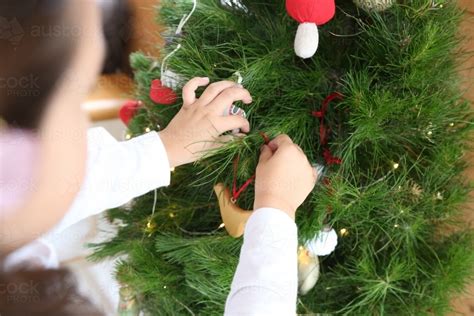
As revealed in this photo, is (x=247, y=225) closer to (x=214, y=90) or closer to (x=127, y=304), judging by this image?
(x=214, y=90)

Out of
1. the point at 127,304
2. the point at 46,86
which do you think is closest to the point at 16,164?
the point at 46,86

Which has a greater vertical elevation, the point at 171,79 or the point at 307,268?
the point at 171,79

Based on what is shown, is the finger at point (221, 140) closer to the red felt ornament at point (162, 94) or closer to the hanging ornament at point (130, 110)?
the red felt ornament at point (162, 94)

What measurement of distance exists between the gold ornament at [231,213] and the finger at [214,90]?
0.33ft

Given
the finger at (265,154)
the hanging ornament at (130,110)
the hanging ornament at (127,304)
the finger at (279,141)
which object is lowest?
the hanging ornament at (127,304)

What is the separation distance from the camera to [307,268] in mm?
620

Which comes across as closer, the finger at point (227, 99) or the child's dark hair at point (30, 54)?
the child's dark hair at point (30, 54)

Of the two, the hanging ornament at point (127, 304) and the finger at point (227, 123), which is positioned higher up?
the finger at point (227, 123)

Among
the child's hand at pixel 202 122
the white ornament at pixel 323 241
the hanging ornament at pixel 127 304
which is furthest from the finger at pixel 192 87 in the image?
the hanging ornament at pixel 127 304

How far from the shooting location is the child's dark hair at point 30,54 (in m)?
0.41

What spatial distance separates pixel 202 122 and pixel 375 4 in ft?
0.67

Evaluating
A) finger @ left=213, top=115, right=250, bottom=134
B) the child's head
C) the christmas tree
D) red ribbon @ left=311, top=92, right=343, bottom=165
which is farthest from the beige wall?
the child's head

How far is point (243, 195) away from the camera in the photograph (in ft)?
1.92

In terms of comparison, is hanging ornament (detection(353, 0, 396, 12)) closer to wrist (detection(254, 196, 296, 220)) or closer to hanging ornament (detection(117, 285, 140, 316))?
wrist (detection(254, 196, 296, 220))
